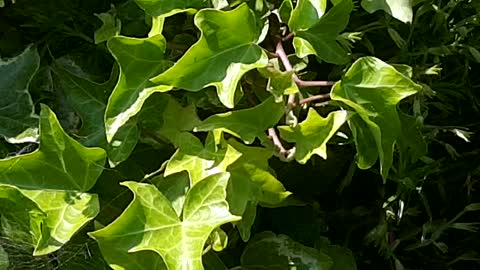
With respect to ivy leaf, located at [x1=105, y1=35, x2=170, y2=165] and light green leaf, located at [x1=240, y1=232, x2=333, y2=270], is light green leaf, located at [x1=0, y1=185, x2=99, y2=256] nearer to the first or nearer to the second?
ivy leaf, located at [x1=105, y1=35, x2=170, y2=165]

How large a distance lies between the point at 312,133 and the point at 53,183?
0.27m

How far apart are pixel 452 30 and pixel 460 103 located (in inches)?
4.7

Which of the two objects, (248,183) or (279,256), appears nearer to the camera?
(248,183)

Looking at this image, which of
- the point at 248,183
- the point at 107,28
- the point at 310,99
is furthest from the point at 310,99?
the point at 107,28

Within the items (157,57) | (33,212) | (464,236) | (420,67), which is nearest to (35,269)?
(33,212)

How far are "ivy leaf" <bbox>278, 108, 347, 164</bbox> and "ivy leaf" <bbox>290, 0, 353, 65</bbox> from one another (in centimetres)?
7

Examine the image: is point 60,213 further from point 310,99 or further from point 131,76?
point 310,99

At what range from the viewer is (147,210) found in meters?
1.02

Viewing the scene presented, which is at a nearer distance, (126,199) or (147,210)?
(147,210)

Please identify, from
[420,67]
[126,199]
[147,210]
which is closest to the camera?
[147,210]

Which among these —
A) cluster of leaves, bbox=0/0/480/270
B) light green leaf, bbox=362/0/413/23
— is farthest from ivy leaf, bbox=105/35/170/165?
light green leaf, bbox=362/0/413/23

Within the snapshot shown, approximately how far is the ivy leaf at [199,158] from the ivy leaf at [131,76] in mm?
51

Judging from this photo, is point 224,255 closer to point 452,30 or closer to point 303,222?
point 303,222

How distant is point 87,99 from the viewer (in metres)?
1.13
